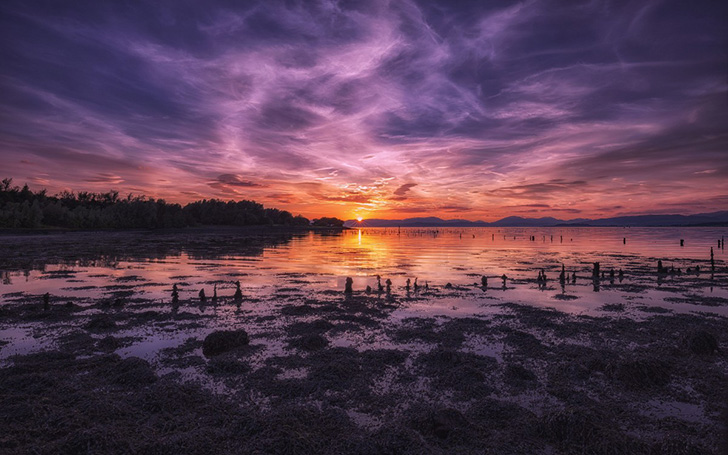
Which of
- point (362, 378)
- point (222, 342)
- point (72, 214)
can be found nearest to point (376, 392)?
point (362, 378)

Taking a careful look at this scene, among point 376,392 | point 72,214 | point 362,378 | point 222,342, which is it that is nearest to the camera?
point 376,392

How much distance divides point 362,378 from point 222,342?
6.60m

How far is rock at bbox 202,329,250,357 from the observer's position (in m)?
14.3

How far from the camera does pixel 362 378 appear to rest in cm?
1193

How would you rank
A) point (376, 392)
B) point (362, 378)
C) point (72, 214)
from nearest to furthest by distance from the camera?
point (376, 392), point (362, 378), point (72, 214)

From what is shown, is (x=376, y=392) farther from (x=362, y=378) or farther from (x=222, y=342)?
(x=222, y=342)

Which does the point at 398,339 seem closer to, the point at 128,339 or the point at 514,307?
the point at 514,307

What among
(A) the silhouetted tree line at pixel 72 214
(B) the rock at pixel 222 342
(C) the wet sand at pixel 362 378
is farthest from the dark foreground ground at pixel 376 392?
(A) the silhouetted tree line at pixel 72 214

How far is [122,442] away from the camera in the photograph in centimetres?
814

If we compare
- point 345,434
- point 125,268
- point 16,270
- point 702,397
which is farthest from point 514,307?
point 16,270

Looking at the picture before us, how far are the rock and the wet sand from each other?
334 mm

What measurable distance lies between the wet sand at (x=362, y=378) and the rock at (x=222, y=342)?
13.2 inches

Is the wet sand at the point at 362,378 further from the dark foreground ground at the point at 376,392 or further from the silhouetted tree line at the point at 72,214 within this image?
the silhouetted tree line at the point at 72,214

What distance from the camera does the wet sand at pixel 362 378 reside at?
8.47m
